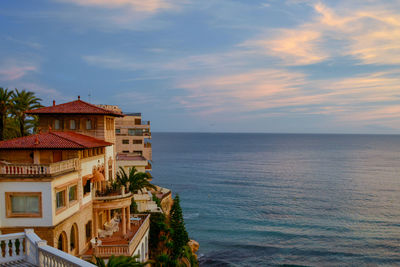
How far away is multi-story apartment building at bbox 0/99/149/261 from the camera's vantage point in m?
19.7

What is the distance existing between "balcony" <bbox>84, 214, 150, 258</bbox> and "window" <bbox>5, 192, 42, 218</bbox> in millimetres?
6176

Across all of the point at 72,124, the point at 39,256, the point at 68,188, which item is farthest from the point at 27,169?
the point at 72,124

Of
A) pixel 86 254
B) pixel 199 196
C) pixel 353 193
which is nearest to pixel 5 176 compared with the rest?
pixel 86 254

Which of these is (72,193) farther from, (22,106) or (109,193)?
(22,106)

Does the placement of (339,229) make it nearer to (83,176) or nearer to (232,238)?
(232,238)

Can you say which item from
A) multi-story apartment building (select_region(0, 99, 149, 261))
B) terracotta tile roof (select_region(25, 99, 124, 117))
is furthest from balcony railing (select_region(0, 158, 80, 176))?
terracotta tile roof (select_region(25, 99, 124, 117))

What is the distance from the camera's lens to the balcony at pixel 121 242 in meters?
24.5

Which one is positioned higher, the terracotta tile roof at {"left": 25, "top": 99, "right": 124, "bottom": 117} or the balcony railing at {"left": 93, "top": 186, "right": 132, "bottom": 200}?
the terracotta tile roof at {"left": 25, "top": 99, "right": 124, "bottom": 117}

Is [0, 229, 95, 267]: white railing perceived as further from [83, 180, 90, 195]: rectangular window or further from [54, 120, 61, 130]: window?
[54, 120, 61, 130]: window

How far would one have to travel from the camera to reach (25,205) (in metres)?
19.8

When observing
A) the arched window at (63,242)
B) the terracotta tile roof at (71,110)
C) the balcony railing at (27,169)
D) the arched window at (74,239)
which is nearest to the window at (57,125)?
the terracotta tile roof at (71,110)

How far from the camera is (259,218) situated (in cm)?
6612

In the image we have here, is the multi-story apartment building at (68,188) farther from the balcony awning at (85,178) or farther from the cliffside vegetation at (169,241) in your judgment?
the cliffside vegetation at (169,241)

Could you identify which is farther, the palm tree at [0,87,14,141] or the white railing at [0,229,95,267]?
the palm tree at [0,87,14,141]
